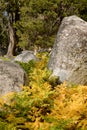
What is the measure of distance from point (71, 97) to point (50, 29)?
18.9m

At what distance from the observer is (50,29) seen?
86.4 feet

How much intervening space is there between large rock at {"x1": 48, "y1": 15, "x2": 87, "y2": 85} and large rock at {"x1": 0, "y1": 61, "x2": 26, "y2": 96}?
2027 millimetres

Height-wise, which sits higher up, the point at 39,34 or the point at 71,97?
the point at 71,97

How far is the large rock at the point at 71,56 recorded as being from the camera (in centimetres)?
1083

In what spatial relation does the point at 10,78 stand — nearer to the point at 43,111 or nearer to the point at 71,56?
the point at 43,111

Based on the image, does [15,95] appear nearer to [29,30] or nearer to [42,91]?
[42,91]

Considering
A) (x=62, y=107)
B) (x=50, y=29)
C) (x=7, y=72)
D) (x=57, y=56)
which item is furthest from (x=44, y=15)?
(x=62, y=107)

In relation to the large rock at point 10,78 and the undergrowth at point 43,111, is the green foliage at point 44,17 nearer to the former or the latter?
the large rock at point 10,78

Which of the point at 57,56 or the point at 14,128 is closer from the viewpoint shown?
the point at 14,128

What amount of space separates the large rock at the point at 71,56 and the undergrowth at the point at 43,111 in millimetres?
2509

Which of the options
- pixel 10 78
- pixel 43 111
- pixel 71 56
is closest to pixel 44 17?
pixel 71 56

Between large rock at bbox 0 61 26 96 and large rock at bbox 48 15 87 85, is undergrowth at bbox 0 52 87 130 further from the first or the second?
large rock at bbox 48 15 87 85

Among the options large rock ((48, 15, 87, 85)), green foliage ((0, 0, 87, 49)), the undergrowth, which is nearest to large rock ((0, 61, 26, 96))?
the undergrowth

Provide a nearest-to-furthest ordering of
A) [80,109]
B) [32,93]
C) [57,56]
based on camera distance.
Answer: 1. [80,109]
2. [32,93]
3. [57,56]
